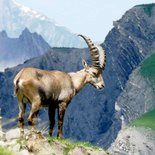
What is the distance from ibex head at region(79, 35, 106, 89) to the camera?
30298 mm

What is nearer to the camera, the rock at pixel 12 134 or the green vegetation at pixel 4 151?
the green vegetation at pixel 4 151

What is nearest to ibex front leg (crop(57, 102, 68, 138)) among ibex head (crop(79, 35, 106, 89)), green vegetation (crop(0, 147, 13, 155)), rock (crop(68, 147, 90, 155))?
rock (crop(68, 147, 90, 155))

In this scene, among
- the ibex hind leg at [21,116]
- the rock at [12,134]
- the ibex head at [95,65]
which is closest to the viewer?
the ibex hind leg at [21,116]

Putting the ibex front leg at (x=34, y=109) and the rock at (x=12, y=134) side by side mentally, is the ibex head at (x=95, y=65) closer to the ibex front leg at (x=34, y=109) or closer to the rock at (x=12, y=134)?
the ibex front leg at (x=34, y=109)

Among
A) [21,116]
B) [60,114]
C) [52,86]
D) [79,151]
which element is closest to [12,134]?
[21,116]

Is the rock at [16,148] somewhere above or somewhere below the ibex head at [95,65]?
below

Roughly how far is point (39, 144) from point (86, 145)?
130 inches

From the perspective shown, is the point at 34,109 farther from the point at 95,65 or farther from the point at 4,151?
the point at 95,65

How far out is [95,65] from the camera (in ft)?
101

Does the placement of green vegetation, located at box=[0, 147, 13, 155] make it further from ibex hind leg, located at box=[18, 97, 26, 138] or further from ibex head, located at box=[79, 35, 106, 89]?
ibex head, located at box=[79, 35, 106, 89]

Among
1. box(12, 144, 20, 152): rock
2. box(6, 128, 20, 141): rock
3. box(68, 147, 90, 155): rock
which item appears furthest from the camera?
box(6, 128, 20, 141): rock

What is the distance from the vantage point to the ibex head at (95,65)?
30.3 m

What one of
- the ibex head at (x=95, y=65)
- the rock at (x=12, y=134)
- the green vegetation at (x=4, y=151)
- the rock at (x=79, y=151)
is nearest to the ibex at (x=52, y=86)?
the ibex head at (x=95, y=65)

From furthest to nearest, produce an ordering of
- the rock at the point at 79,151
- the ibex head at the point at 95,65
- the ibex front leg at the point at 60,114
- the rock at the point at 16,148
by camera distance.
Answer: the ibex head at the point at 95,65
the ibex front leg at the point at 60,114
the rock at the point at 79,151
the rock at the point at 16,148
